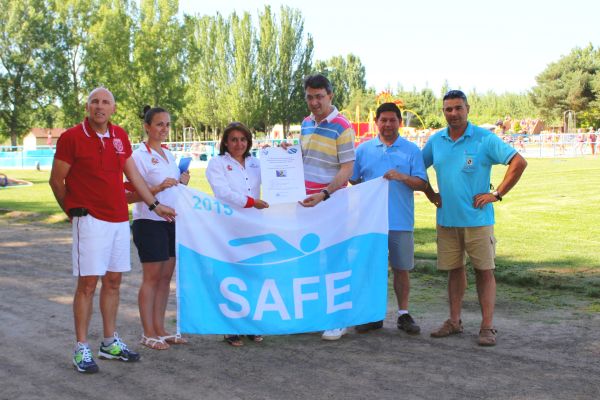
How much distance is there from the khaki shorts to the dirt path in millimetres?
639

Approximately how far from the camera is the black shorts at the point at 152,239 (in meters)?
5.64

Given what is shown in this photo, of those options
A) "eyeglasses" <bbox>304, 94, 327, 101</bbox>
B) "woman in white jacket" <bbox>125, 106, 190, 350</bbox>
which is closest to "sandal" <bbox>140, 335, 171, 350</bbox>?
"woman in white jacket" <bbox>125, 106, 190, 350</bbox>

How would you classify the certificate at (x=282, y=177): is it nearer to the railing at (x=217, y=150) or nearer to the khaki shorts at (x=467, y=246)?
the khaki shorts at (x=467, y=246)

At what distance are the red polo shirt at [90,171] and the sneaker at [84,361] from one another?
3.22 feet

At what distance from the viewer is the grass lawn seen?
27.5 feet

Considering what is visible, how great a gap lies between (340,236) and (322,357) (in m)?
1.09

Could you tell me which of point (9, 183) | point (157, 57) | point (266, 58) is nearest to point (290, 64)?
point (266, 58)

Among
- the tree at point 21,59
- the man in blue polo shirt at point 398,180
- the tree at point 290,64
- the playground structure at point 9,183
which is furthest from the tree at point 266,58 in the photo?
the man in blue polo shirt at point 398,180

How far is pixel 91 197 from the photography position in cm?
505

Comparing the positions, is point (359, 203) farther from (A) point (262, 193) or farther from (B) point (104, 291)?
(B) point (104, 291)

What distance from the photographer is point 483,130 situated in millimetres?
5887

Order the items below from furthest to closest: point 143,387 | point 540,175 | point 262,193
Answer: point 540,175 < point 262,193 < point 143,387

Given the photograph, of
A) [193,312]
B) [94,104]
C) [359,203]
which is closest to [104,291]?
[193,312]

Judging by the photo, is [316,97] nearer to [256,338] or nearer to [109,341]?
[256,338]
